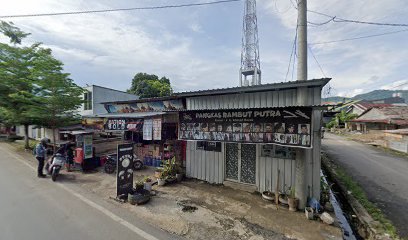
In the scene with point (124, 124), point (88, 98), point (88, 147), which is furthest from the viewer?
point (88, 98)

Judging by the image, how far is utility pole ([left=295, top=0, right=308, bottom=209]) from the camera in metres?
6.66

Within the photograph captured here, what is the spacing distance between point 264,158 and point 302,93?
2.68 m

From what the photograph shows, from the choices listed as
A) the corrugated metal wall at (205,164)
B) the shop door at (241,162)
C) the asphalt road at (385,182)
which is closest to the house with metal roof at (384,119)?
the asphalt road at (385,182)

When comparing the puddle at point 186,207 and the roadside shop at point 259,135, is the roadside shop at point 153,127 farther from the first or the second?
the puddle at point 186,207

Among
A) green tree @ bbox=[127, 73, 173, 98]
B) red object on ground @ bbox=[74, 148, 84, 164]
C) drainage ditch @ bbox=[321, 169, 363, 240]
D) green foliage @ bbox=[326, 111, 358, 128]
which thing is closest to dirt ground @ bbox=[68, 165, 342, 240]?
drainage ditch @ bbox=[321, 169, 363, 240]

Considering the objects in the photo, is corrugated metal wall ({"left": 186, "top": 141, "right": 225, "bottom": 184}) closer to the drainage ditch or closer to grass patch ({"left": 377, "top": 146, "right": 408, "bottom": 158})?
the drainage ditch

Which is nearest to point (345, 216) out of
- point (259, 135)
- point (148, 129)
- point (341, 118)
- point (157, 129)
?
point (259, 135)

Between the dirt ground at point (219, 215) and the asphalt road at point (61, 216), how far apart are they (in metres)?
0.44

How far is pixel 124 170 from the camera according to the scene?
7.44 meters

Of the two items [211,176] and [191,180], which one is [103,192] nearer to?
[191,180]

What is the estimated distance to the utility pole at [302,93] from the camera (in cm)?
666

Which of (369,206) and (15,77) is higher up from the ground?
(15,77)

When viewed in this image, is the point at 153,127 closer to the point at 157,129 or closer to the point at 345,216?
the point at 157,129

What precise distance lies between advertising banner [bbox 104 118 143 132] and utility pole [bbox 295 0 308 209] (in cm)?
771
